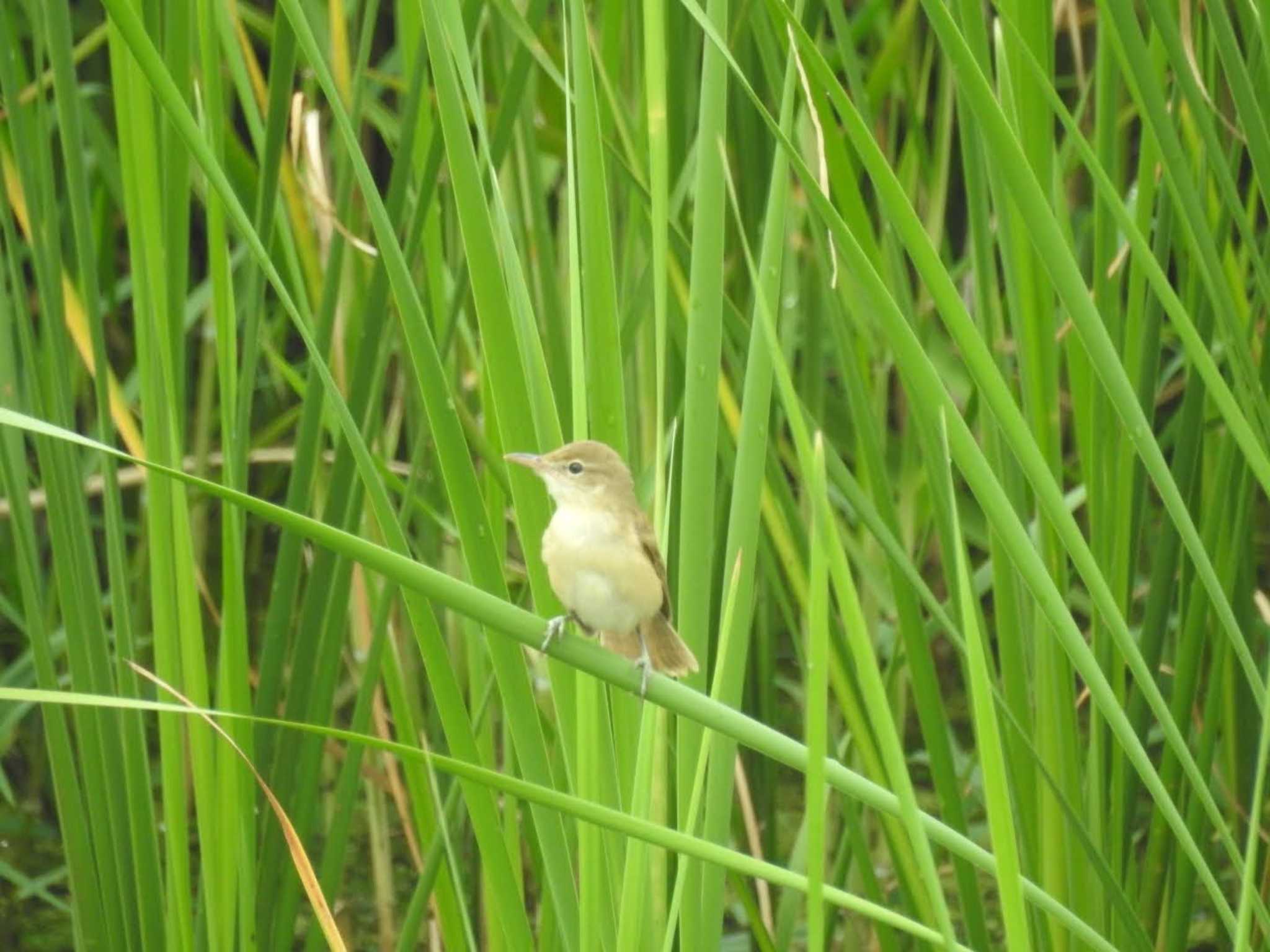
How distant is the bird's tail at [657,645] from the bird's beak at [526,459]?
0.95ft

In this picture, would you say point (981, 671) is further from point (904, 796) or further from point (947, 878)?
point (947, 878)

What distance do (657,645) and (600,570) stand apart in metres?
0.10

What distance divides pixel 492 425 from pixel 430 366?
626mm

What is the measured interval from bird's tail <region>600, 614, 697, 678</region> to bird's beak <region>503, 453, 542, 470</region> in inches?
11.3

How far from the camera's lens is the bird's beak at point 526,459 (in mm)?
1335

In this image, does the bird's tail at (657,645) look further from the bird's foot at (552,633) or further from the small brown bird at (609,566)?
the bird's foot at (552,633)

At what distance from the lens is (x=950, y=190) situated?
13.3 ft

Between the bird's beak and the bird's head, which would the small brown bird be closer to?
the bird's head

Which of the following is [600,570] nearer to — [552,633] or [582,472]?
[582,472]

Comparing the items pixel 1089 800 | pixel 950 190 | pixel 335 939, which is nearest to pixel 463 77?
pixel 335 939

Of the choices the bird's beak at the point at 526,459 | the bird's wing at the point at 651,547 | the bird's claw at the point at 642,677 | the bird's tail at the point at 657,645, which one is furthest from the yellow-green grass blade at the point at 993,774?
the bird's wing at the point at 651,547

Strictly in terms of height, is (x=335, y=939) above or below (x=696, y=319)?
below

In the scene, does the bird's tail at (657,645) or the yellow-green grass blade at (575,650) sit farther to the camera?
the bird's tail at (657,645)

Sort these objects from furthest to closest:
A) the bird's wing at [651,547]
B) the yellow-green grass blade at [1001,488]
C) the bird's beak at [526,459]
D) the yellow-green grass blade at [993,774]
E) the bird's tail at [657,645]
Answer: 1. the bird's wing at [651,547]
2. the bird's tail at [657,645]
3. the bird's beak at [526,459]
4. the yellow-green grass blade at [1001,488]
5. the yellow-green grass blade at [993,774]
